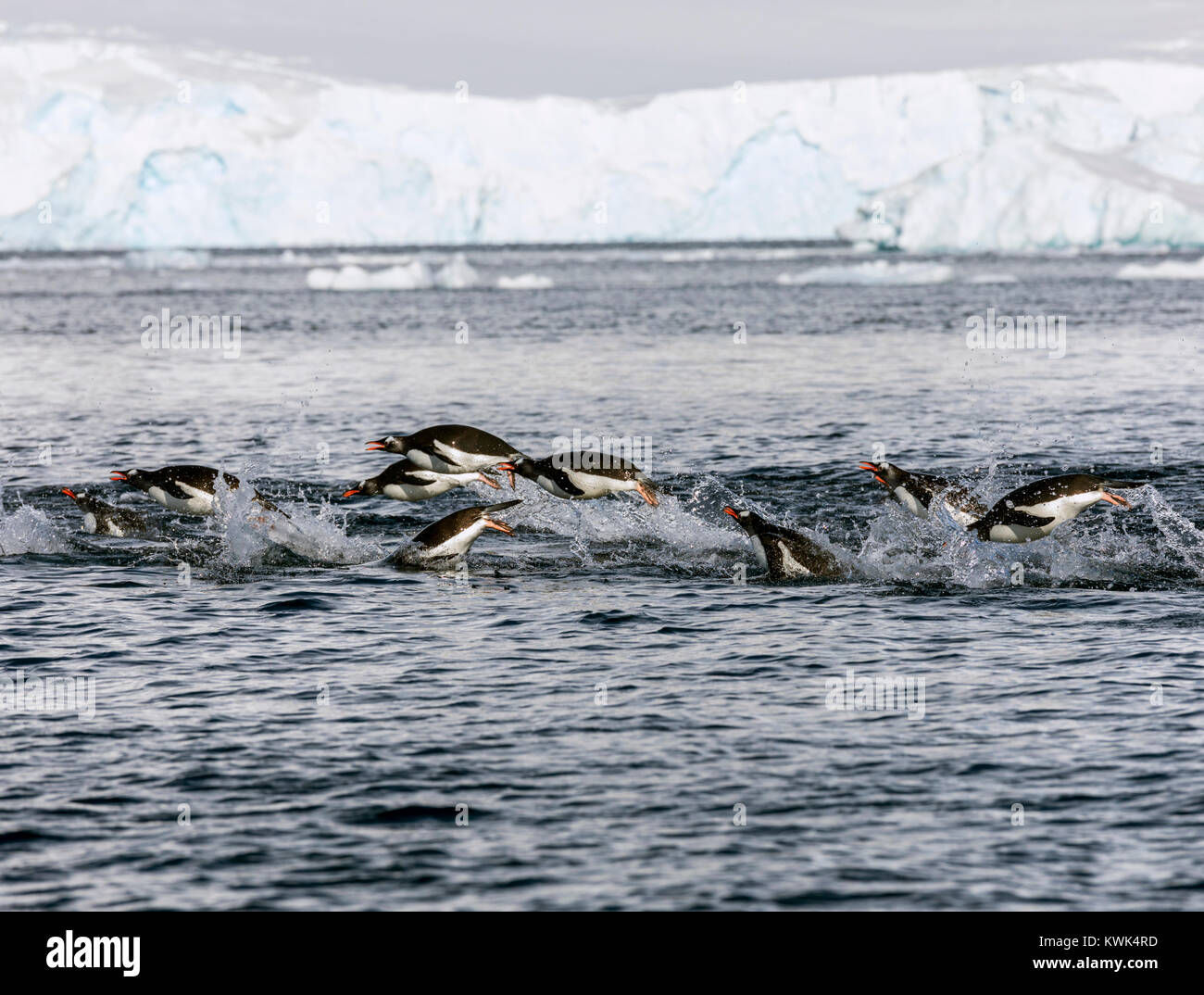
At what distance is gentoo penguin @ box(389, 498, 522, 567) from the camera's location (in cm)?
1639

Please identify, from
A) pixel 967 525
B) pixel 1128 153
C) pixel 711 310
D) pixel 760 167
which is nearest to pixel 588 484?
pixel 967 525

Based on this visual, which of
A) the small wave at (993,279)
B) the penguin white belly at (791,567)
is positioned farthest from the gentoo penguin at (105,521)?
the small wave at (993,279)

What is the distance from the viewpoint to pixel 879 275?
93.2m

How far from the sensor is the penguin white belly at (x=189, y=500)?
57.9 ft

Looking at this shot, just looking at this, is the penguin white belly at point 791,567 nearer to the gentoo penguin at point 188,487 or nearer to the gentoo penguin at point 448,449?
the gentoo penguin at point 448,449

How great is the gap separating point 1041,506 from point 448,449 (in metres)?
6.93

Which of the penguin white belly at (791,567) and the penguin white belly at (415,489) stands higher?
the penguin white belly at (415,489)

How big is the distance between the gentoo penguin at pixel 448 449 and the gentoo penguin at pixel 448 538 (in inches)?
40.5

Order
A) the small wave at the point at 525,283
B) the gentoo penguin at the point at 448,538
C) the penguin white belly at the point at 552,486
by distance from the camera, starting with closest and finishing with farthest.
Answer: the gentoo penguin at the point at 448,538 < the penguin white belly at the point at 552,486 < the small wave at the point at 525,283

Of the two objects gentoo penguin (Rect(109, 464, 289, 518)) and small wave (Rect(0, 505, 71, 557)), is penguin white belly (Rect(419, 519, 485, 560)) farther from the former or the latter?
small wave (Rect(0, 505, 71, 557))

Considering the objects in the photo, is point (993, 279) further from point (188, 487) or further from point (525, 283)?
point (188, 487)

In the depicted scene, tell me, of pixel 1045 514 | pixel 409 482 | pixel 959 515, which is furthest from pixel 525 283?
pixel 1045 514

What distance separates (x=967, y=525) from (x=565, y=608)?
15.7 ft
